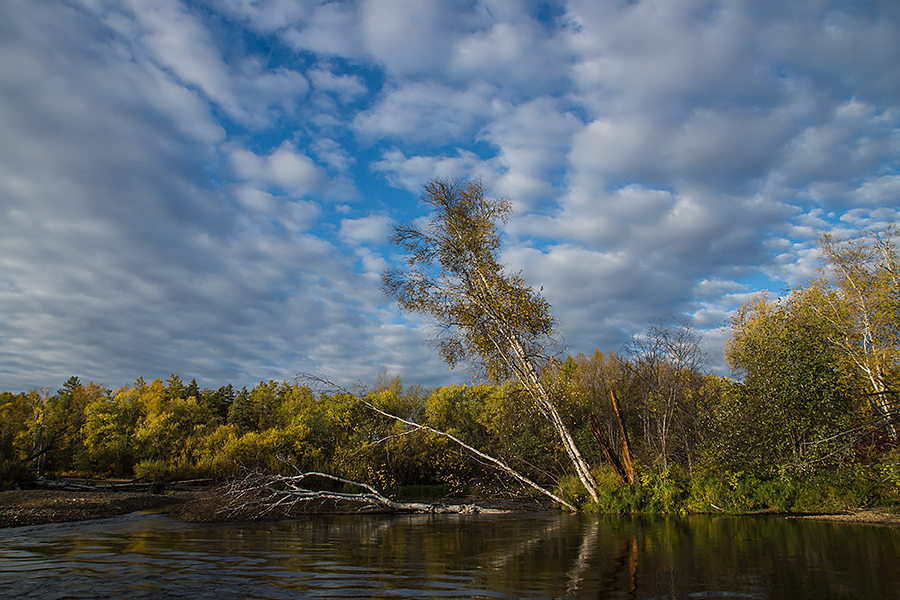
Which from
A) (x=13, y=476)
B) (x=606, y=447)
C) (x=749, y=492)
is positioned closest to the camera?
(x=749, y=492)

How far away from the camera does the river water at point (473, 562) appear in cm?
574

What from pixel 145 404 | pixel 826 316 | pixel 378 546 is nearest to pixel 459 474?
pixel 378 546

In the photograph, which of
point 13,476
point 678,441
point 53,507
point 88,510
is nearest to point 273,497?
point 88,510

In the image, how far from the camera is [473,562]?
790 cm

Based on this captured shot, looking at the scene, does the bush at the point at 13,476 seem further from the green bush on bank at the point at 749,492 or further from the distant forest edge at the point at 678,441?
the green bush on bank at the point at 749,492

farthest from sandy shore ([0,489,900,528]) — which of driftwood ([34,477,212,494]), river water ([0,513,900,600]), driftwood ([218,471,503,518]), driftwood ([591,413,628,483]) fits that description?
driftwood ([34,477,212,494])

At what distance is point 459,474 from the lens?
1909 cm

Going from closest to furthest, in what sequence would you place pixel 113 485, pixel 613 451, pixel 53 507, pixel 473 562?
pixel 473 562
pixel 613 451
pixel 53 507
pixel 113 485

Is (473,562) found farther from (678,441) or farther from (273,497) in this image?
(678,441)

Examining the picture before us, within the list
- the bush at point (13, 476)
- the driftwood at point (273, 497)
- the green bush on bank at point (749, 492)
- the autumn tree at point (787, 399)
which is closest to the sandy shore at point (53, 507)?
the bush at point (13, 476)

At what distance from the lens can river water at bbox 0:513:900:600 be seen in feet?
18.8

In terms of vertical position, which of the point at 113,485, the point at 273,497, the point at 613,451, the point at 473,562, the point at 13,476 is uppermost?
the point at 613,451

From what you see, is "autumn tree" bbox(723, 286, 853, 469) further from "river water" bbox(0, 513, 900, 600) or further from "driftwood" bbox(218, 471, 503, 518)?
"driftwood" bbox(218, 471, 503, 518)

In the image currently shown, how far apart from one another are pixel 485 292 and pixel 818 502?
1205cm
